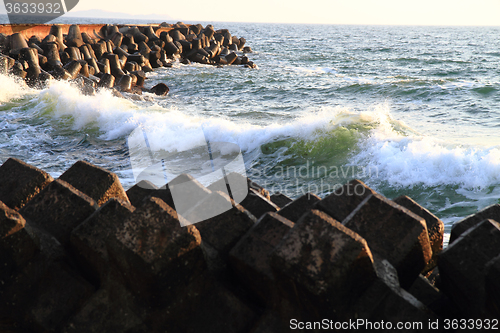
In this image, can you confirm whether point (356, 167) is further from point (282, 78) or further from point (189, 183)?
point (282, 78)

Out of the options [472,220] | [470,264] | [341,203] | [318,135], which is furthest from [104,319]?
[318,135]

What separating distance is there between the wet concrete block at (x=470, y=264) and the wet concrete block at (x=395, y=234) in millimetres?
102

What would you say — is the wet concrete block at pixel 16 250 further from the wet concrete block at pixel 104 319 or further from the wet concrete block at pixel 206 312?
the wet concrete block at pixel 206 312

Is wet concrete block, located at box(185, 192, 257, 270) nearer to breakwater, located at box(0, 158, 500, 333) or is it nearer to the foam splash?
breakwater, located at box(0, 158, 500, 333)

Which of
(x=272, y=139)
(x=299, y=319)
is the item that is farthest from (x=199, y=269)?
(x=272, y=139)

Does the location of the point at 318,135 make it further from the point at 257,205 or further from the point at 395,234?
the point at 395,234

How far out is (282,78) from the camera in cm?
1870

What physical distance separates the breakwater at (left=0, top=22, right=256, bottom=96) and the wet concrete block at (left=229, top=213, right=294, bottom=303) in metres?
10.6

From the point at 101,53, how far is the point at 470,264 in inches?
689

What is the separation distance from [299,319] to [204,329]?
0.33m

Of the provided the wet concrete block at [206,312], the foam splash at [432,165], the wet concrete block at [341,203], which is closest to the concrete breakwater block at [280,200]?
the wet concrete block at [341,203]

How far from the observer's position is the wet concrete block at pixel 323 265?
3.89 ft

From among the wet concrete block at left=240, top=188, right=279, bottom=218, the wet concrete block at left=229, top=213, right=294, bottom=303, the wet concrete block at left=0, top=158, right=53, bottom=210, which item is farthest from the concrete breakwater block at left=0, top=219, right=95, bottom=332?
the wet concrete block at left=240, top=188, right=279, bottom=218

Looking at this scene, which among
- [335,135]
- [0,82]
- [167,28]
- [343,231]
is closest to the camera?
[343,231]
